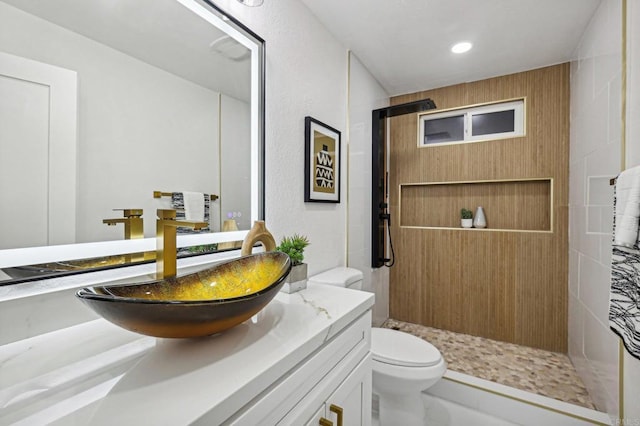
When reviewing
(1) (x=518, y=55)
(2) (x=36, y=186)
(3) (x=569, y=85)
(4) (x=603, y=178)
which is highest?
(1) (x=518, y=55)

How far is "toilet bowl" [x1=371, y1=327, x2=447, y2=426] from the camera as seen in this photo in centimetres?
141

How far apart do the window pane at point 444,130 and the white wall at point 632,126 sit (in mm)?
1312

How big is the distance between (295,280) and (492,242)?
78.3 inches

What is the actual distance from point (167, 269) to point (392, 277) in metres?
2.32

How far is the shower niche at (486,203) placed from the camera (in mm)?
2297

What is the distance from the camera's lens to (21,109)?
2.22 feet

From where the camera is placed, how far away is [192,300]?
0.67 metres

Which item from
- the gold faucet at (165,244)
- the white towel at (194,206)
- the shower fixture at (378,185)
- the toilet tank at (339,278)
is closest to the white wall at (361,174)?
the shower fixture at (378,185)

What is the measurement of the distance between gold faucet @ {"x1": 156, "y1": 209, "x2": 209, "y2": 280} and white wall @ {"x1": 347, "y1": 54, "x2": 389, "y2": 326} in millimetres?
1400

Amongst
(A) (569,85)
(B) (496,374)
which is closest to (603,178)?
(A) (569,85)

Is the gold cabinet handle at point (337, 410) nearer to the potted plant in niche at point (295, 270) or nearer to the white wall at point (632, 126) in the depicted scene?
the potted plant in niche at point (295, 270)

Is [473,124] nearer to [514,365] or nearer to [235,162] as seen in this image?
[514,365]

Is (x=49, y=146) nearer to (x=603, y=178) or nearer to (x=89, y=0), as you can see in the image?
(x=89, y=0)


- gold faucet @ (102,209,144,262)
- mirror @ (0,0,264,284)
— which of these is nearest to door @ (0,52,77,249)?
mirror @ (0,0,264,284)
